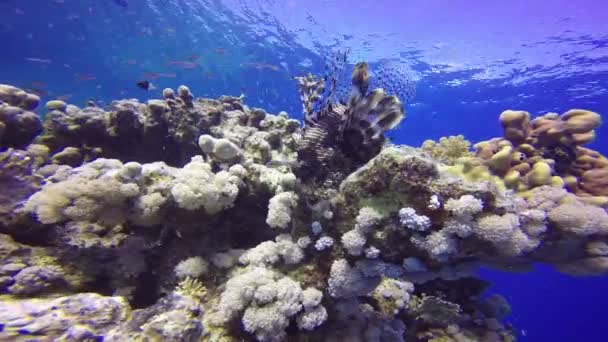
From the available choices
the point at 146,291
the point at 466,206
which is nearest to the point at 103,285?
the point at 146,291

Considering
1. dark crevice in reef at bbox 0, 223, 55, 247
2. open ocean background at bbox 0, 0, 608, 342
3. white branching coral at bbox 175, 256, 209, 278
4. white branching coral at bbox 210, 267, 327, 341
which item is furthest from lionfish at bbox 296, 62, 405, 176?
open ocean background at bbox 0, 0, 608, 342

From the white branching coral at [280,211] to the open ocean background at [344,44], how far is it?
14.2m

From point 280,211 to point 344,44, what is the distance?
25338 mm

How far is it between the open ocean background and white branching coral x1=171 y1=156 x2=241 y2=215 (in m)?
14.6

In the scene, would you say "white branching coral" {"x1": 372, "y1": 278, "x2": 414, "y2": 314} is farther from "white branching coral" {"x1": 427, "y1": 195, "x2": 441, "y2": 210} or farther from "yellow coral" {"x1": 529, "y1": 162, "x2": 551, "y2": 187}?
"yellow coral" {"x1": 529, "y1": 162, "x2": 551, "y2": 187}

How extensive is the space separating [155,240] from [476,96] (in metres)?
34.1

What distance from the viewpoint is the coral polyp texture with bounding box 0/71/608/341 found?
113 inches

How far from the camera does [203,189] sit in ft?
12.0

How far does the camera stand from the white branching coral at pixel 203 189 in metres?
3.64

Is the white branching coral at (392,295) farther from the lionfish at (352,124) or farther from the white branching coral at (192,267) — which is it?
the white branching coral at (192,267)

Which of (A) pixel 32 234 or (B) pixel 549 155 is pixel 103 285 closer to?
(A) pixel 32 234

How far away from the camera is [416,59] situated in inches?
1035

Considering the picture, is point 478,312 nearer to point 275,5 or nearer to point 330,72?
point 330,72

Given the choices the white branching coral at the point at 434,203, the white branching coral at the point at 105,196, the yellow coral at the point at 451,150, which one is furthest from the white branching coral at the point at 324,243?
the yellow coral at the point at 451,150
